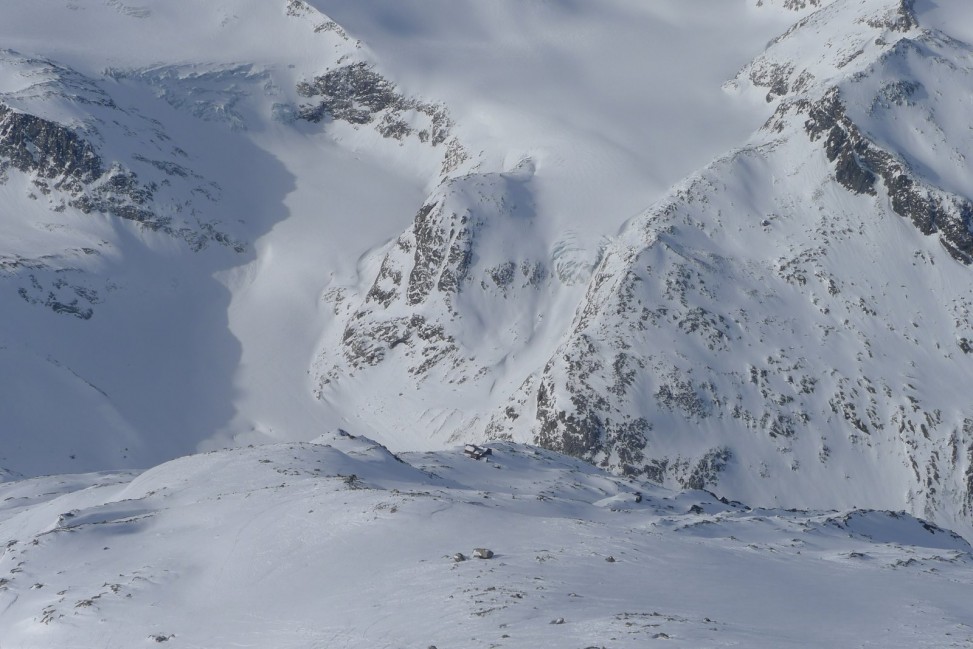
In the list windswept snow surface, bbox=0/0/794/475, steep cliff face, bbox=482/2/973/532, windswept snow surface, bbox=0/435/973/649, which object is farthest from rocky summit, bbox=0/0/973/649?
windswept snow surface, bbox=0/0/794/475

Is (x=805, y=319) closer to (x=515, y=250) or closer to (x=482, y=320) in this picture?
(x=515, y=250)

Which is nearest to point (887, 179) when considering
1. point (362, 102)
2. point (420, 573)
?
point (362, 102)

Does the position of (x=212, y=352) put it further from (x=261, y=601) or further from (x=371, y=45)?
(x=261, y=601)

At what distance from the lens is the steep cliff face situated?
275 feet

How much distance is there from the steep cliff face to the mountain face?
11.5 inches

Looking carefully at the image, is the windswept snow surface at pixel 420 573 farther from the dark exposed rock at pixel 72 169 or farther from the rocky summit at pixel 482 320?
the dark exposed rock at pixel 72 169

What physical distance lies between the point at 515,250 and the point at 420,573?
7818cm

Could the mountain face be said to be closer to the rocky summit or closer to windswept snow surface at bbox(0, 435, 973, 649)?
the rocky summit

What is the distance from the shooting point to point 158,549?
3672 cm

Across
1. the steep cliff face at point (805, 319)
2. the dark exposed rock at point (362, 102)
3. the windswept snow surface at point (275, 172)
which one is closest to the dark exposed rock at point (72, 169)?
the windswept snow surface at point (275, 172)

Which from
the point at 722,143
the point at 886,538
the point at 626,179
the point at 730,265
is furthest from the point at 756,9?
the point at 886,538

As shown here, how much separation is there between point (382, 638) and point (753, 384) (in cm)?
6764

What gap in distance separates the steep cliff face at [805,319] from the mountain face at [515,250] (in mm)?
293

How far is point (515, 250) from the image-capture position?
107000mm
